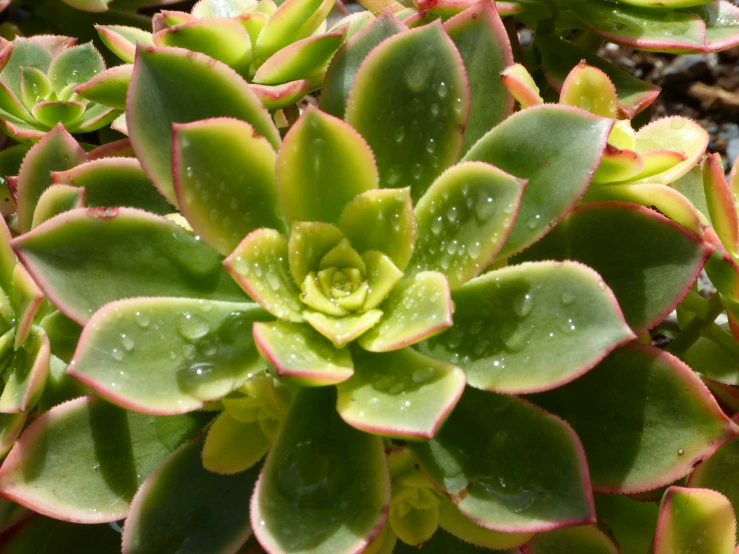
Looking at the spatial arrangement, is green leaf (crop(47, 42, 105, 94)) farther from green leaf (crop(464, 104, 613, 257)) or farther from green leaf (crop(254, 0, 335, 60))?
green leaf (crop(464, 104, 613, 257))

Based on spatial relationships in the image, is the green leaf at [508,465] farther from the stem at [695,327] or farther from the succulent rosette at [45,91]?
the succulent rosette at [45,91]

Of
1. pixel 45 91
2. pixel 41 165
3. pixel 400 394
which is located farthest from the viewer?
pixel 45 91

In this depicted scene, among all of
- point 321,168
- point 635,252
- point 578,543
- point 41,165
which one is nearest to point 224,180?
point 321,168

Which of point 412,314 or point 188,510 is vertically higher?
point 412,314

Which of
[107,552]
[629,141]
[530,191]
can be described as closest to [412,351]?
[530,191]

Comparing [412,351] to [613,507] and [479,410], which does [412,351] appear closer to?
[479,410]

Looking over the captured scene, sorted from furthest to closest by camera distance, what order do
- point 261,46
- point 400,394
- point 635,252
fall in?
point 261,46 < point 635,252 < point 400,394

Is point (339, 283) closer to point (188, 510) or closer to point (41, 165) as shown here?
point (188, 510)
